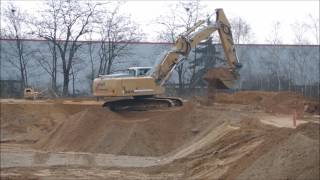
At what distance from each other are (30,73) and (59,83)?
2.99 metres

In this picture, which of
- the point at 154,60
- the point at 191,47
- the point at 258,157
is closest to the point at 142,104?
the point at 191,47

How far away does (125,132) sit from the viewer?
26.2m

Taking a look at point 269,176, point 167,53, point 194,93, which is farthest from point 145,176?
point 194,93

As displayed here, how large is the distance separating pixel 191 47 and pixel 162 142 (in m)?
6.24

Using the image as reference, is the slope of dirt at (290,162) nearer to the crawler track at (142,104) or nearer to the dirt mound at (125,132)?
the dirt mound at (125,132)

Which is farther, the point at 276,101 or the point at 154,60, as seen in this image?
the point at 154,60

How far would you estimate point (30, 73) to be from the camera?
58.9m

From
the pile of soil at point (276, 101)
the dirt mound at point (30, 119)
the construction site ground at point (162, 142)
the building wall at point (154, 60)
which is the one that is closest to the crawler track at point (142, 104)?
the construction site ground at point (162, 142)

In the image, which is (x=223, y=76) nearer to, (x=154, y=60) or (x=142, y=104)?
(x=142, y=104)

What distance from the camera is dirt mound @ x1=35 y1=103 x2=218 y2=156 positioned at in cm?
2514

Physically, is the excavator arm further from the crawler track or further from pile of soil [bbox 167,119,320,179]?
pile of soil [bbox 167,119,320,179]

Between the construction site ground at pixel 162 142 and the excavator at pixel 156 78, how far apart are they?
2.57ft

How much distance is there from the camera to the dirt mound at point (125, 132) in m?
25.1

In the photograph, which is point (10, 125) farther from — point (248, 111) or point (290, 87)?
point (290, 87)
